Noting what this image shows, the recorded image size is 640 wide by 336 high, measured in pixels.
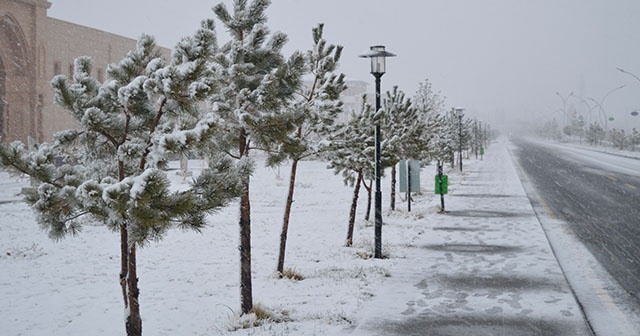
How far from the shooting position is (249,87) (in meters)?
7.45

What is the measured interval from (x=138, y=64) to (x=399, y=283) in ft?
18.4

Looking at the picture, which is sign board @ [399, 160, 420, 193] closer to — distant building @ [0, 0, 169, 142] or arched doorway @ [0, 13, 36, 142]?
distant building @ [0, 0, 169, 142]

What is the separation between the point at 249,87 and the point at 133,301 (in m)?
3.32

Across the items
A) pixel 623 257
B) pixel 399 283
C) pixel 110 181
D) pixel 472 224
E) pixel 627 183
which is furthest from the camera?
pixel 627 183

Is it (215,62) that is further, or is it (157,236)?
(215,62)

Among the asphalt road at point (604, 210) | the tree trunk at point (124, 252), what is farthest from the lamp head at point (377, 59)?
the tree trunk at point (124, 252)

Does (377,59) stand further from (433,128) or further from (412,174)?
(433,128)

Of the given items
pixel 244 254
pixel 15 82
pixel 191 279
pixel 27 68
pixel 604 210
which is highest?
pixel 27 68

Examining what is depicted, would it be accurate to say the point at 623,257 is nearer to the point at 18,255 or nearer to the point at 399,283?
the point at 399,283

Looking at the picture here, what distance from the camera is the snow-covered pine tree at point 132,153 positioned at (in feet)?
15.1

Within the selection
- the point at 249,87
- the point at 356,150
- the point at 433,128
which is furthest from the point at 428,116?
the point at 249,87

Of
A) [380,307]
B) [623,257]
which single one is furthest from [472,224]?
[380,307]

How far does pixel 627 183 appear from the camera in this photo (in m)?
26.5

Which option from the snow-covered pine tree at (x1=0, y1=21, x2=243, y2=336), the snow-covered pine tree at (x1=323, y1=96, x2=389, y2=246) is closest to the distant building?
the snow-covered pine tree at (x1=323, y1=96, x2=389, y2=246)
